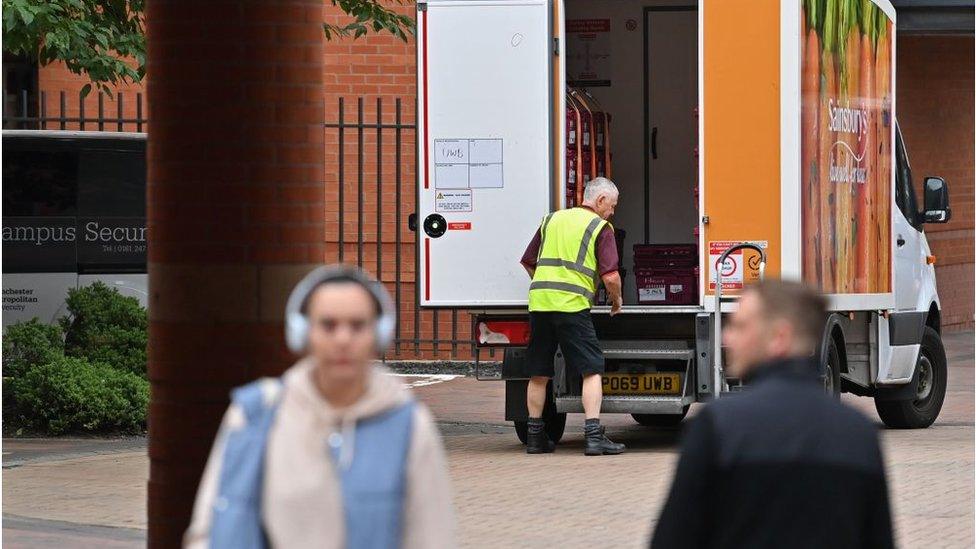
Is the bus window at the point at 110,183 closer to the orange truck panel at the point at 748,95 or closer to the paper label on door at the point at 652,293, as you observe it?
the paper label on door at the point at 652,293

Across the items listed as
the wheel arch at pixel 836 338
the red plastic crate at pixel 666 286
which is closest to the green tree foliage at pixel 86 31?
the red plastic crate at pixel 666 286

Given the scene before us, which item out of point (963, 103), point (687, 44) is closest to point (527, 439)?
point (687, 44)

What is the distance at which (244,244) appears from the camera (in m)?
5.93

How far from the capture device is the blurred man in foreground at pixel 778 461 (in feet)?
11.7

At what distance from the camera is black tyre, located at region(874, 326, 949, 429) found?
13617 millimetres

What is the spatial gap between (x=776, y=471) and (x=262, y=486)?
99 cm

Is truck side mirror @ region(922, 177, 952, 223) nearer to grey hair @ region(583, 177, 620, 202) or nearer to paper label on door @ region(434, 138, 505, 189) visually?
grey hair @ region(583, 177, 620, 202)

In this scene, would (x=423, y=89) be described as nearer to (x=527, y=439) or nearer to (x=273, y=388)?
(x=527, y=439)

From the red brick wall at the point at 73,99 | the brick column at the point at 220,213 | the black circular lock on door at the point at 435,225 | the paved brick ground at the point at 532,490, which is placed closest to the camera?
the brick column at the point at 220,213

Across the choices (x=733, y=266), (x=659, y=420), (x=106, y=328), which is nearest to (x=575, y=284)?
(x=733, y=266)

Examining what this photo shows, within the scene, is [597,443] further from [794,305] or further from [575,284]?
[794,305]

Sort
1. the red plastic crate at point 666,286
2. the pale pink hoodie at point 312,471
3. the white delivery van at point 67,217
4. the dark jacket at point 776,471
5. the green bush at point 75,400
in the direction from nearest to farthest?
1. the pale pink hoodie at point 312,471
2. the dark jacket at point 776,471
3. the green bush at point 75,400
4. the red plastic crate at point 666,286
5. the white delivery van at point 67,217

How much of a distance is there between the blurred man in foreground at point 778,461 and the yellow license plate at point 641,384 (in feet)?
26.1

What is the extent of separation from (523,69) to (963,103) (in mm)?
14625
